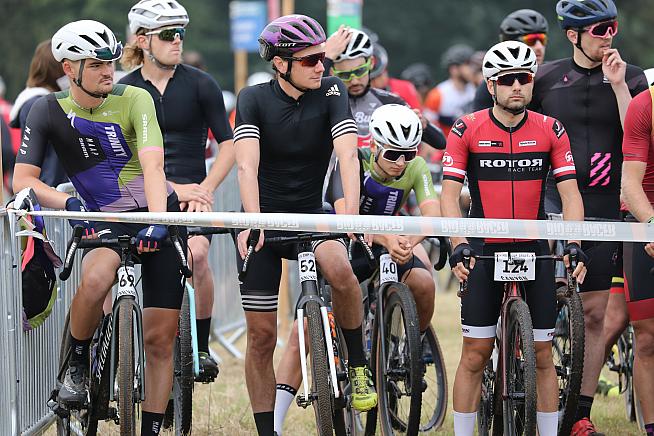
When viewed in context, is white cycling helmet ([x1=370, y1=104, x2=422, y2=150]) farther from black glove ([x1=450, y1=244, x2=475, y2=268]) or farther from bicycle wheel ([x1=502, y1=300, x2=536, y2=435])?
bicycle wheel ([x1=502, y1=300, x2=536, y2=435])

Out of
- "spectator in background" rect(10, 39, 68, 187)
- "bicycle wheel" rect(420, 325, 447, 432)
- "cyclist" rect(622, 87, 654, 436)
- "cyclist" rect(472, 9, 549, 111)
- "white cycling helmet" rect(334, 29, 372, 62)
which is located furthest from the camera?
"spectator in background" rect(10, 39, 68, 187)

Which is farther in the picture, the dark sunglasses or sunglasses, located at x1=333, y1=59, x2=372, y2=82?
sunglasses, located at x1=333, y1=59, x2=372, y2=82

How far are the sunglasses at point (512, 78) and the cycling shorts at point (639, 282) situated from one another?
42.8 inches

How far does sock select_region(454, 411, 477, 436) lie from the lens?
7.42m

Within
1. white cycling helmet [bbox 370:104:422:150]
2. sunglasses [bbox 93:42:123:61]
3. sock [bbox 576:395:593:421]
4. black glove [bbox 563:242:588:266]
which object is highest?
sunglasses [bbox 93:42:123:61]

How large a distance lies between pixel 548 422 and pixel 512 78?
1799 millimetres

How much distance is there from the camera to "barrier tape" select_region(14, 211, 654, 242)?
6.93 meters

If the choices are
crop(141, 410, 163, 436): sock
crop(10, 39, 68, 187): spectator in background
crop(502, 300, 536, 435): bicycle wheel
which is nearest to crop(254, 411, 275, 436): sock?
crop(141, 410, 163, 436): sock

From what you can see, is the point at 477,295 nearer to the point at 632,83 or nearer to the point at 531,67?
the point at 531,67

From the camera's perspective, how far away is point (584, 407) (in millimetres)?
8328

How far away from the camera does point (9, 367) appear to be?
7215 millimetres

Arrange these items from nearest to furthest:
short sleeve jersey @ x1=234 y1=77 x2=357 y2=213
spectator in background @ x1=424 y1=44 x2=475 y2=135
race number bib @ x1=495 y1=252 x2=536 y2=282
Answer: race number bib @ x1=495 y1=252 x2=536 y2=282
short sleeve jersey @ x1=234 y1=77 x2=357 y2=213
spectator in background @ x1=424 y1=44 x2=475 y2=135

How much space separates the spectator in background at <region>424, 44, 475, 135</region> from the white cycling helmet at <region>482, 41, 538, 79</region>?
10764 millimetres

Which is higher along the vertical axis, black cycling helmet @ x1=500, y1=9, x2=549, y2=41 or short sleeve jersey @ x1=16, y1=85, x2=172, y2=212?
black cycling helmet @ x1=500, y1=9, x2=549, y2=41
